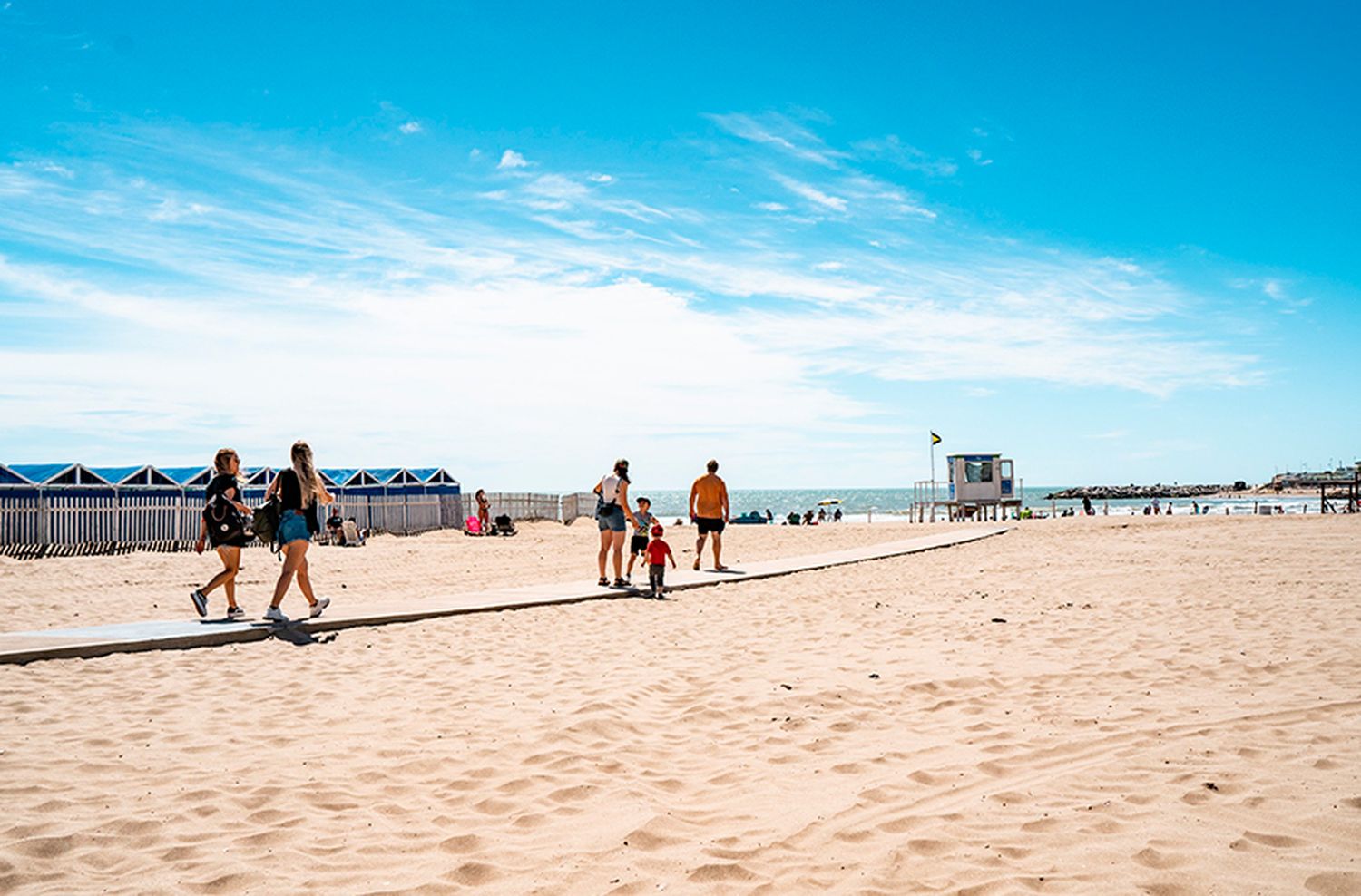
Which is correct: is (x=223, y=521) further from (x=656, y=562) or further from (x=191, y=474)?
(x=191, y=474)

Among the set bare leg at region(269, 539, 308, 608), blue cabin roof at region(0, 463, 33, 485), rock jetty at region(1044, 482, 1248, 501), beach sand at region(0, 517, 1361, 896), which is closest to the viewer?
beach sand at region(0, 517, 1361, 896)

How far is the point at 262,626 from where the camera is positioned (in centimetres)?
900

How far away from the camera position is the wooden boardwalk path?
7.84 metres

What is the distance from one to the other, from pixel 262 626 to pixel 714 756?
568 centimetres

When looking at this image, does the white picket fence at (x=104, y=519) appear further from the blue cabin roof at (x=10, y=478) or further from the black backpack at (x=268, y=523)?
the black backpack at (x=268, y=523)

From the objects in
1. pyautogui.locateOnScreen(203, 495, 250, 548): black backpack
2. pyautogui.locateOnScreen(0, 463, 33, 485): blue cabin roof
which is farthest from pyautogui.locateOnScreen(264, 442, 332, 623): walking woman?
pyautogui.locateOnScreen(0, 463, 33, 485): blue cabin roof

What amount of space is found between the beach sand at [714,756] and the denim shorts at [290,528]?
1.09 metres

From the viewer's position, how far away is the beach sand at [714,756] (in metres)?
3.54

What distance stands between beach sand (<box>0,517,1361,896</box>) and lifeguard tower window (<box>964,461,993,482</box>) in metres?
33.4

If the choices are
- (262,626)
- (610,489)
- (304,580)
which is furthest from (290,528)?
(610,489)

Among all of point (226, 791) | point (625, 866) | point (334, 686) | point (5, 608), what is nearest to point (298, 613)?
point (334, 686)

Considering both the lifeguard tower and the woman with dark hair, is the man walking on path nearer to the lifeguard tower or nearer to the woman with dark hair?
the woman with dark hair

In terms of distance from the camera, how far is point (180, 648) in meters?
8.27

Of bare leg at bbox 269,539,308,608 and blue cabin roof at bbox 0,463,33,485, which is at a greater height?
blue cabin roof at bbox 0,463,33,485
